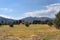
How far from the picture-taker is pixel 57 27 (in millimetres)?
60281

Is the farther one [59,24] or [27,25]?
[27,25]

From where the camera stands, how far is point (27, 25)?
Result: 90.6 metres

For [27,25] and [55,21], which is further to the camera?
[27,25]

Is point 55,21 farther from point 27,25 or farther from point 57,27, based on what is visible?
point 27,25

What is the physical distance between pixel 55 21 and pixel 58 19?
1485 millimetres

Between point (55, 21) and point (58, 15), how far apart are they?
2196 millimetres

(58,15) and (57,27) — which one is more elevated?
(58,15)

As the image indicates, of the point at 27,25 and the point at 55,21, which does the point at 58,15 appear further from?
the point at 27,25

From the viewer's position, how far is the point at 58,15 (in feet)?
194

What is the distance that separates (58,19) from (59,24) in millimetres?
1806

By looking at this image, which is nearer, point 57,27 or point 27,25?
point 57,27

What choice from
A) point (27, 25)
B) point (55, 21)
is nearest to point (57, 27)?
point (55, 21)

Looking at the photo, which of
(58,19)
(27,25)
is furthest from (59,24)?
(27,25)

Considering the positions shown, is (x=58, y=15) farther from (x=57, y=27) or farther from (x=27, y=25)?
(x=27, y=25)
